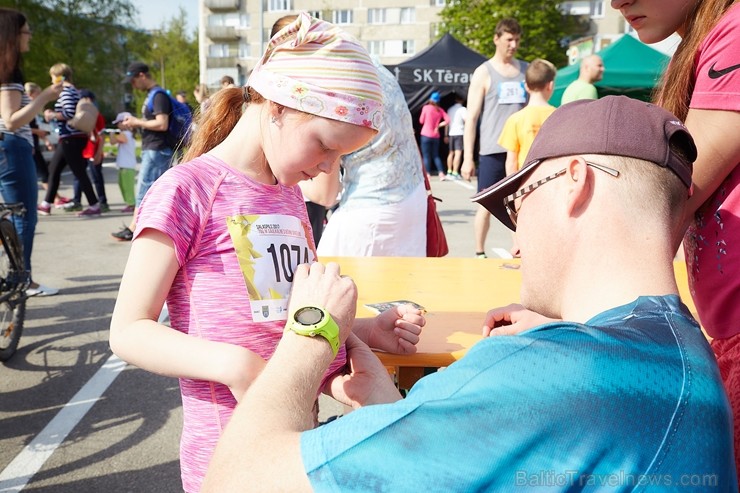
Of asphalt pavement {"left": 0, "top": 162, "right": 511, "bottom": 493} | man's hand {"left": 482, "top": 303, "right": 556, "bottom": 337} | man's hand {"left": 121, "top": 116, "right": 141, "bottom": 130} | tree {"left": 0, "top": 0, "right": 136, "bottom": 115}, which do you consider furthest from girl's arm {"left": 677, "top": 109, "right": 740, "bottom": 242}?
tree {"left": 0, "top": 0, "right": 136, "bottom": 115}

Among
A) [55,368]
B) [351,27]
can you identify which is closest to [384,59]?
[351,27]

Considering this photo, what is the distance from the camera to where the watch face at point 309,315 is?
43.8 inches

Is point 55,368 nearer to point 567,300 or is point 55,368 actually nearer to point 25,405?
point 25,405

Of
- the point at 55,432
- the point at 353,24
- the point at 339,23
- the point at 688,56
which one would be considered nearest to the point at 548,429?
the point at 688,56

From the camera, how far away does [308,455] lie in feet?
2.59

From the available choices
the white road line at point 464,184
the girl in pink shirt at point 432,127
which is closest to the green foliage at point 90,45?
the girl in pink shirt at point 432,127

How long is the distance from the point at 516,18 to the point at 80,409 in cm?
3617

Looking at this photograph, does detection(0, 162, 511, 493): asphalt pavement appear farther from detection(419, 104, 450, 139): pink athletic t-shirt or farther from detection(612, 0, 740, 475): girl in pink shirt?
detection(419, 104, 450, 139): pink athletic t-shirt

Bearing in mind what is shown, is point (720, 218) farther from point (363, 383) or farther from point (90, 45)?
point (90, 45)

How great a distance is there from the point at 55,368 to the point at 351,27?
51355 mm

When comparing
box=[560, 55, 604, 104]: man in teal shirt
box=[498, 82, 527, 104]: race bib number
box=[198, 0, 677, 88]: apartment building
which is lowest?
box=[498, 82, 527, 104]: race bib number

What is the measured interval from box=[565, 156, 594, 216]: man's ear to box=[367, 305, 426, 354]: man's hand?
71cm

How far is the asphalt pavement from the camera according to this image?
2617 mm

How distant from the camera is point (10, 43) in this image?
400cm
